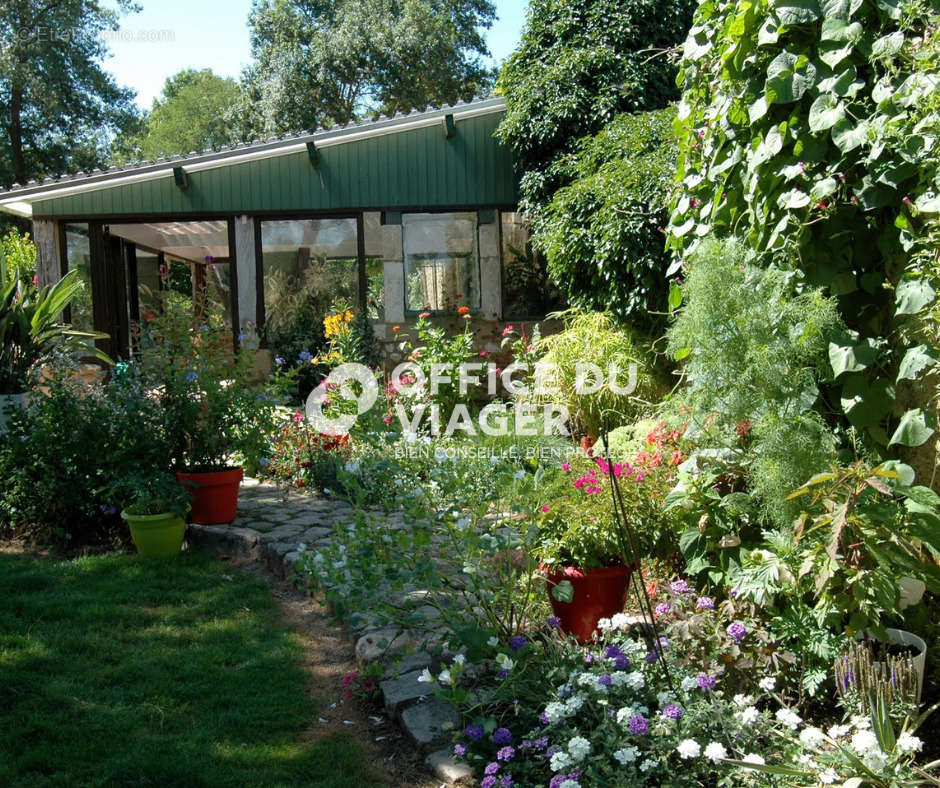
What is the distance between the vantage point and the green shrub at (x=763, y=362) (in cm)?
241

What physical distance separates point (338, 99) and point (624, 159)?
15.6m

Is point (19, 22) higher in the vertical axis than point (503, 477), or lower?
higher

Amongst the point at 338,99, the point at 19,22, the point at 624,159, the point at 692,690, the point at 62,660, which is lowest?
the point at 62,660

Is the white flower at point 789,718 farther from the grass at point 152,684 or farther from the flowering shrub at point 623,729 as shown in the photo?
the grass at point 152,684

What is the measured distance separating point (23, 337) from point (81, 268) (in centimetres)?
511

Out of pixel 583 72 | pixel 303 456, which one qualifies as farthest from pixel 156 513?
pixel 583 72

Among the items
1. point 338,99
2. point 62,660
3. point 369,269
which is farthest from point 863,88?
point 338,99

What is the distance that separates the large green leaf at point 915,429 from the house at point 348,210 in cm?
709

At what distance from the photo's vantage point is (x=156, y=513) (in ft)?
14.0

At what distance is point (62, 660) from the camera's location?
3064mm

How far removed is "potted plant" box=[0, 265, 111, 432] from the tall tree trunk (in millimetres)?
16679

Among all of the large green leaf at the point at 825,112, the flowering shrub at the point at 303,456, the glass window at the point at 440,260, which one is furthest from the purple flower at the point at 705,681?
the glass window at the point at 440,260

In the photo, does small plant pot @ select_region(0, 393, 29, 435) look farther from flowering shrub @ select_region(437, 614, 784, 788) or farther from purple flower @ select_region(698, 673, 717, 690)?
purple flower @ select_region(698, 673, 717, 690)

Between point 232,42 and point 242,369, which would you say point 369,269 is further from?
point 232,42
